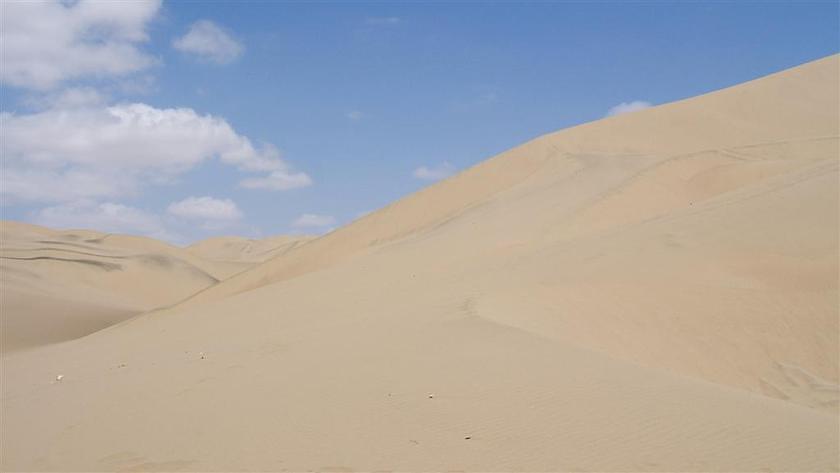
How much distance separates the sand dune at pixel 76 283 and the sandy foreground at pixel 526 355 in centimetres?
319

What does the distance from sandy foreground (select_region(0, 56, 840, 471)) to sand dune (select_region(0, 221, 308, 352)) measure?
3.19m

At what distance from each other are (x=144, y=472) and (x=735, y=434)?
14.2 feet

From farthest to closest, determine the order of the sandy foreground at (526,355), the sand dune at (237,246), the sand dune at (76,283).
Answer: the sand dune at (237,246) < the sand dune at (76,283) < the sandy foreground at (526,355)

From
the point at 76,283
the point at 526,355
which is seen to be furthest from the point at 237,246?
the point at 526,355

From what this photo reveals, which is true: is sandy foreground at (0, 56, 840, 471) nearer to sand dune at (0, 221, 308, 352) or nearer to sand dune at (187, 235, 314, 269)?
sand dune at (0, 221, 308, 352)

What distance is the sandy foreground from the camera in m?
5.79

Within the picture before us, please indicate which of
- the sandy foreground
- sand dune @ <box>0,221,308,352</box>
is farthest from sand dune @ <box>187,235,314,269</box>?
the sandy foreground

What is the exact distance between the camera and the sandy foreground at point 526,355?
19.0ft

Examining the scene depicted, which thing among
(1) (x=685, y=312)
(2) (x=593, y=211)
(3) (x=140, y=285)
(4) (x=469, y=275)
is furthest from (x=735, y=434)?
(3) (x=140, y=285)

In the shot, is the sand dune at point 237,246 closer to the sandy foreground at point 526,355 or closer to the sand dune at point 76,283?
the sand dune at point 76,283

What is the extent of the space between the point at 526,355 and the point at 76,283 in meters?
36.0

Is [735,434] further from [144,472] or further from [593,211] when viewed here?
[593,211]

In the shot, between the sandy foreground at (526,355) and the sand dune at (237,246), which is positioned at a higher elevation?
the sand dune at (237,246)

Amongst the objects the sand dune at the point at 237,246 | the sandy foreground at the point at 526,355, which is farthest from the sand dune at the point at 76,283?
the sand dune at the point at 237,246
